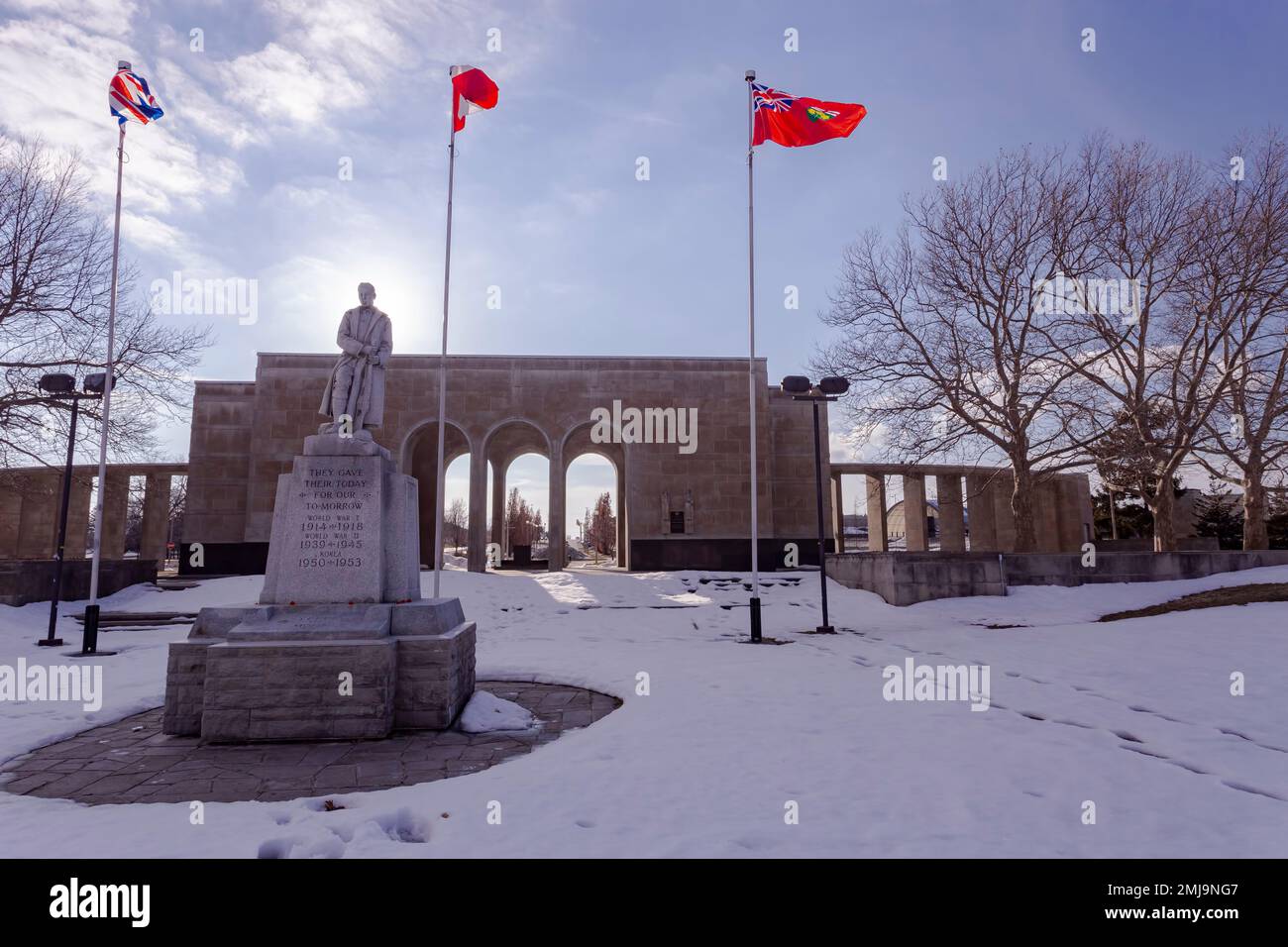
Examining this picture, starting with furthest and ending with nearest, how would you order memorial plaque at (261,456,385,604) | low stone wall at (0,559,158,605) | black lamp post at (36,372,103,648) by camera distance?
low stone wall at (0,559,158,605), black lamp post at (36,372,103,648), memorial plaque at (261,456,385,604)

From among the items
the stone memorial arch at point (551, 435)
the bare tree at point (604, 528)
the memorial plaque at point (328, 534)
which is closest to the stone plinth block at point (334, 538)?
the memorial plaque at point (328, 534)

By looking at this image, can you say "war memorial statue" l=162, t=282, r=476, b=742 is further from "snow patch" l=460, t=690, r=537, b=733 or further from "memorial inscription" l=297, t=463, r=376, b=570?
"snow patch" l=460, t=690, r=537, b=733

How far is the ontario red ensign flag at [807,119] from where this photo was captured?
1280cm

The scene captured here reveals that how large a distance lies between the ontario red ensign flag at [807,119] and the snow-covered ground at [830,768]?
958 centimetres

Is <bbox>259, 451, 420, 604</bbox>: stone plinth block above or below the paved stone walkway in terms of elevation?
above

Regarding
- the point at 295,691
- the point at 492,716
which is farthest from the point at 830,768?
the point at 295,691

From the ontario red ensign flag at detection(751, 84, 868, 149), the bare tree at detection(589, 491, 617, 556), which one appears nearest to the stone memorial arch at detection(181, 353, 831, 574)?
the ontario red ensign flag at detection(751, 84, 868, 149)

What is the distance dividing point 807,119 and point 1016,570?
1237cm

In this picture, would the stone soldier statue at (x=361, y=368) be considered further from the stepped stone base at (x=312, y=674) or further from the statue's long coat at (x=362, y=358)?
the stepped stone base at (x=312, y=674)

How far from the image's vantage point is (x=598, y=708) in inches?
290

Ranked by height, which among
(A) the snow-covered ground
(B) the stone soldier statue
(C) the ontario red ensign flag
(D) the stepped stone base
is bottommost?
(A) the snow-covered ground

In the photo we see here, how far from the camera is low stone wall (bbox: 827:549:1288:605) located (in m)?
16.7

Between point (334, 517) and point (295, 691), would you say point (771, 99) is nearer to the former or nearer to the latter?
point (334, 517)
